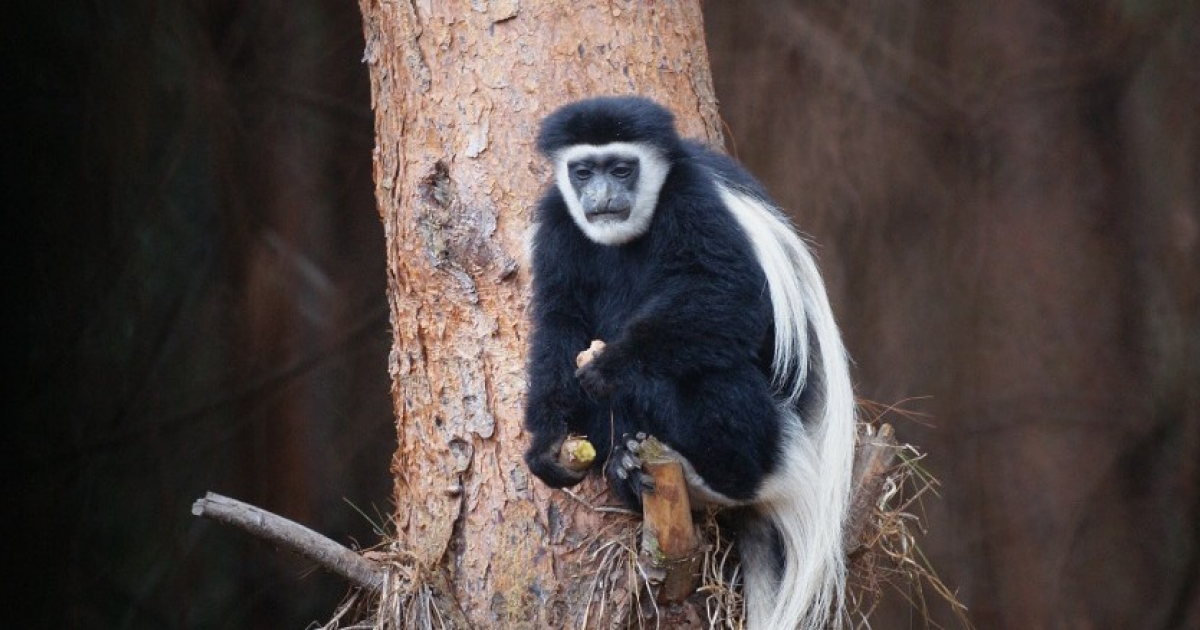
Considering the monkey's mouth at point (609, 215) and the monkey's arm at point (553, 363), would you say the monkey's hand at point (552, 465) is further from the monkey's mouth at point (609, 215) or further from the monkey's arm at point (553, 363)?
A: the monkey's mouth at point (609, 215)

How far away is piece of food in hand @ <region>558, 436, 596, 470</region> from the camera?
2301 millimetres

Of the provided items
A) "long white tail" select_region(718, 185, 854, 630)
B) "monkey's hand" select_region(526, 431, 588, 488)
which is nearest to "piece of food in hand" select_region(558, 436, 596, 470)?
"monkey's hand" select_region(526, 431, 588, 488)

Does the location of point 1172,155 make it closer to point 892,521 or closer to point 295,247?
point 892,521

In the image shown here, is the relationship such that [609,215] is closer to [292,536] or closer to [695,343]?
[695,343]

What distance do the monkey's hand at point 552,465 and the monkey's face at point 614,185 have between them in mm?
409

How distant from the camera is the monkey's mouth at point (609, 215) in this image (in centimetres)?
234

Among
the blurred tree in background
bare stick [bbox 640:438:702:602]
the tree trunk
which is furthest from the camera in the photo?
the blurred tree in background

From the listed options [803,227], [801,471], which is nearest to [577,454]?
[801,471]

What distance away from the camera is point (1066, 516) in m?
4.39

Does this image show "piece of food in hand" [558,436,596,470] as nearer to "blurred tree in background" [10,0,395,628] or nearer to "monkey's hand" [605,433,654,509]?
"monkey's hand" [605,433,654,509]

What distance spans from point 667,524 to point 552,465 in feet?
0.86

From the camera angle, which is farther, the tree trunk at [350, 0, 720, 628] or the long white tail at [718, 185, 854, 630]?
the tree trunk at [350, 0, 720, 628]

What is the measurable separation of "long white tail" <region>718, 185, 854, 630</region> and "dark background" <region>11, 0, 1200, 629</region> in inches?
82.4

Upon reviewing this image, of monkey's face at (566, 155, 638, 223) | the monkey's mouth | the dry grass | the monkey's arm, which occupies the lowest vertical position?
the dry grass
